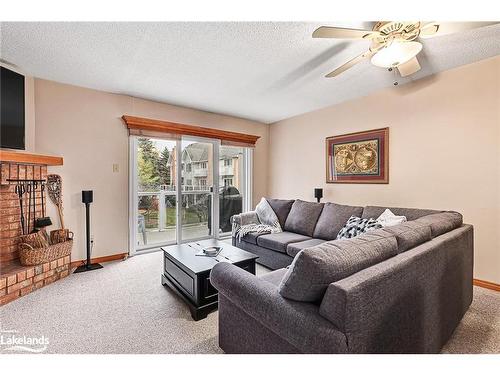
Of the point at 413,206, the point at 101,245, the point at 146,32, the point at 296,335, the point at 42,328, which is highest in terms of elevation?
the point at 146,32

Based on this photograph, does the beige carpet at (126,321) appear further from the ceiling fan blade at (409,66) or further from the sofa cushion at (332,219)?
the ceiling fan blade at (409,66)

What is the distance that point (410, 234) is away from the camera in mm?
1429

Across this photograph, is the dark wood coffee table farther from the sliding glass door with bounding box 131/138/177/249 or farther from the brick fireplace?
the sliding glass door with bounding box 131/138/177/249

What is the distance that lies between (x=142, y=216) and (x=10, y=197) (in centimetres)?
162

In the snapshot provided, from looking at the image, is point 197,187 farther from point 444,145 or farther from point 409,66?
point 444,145

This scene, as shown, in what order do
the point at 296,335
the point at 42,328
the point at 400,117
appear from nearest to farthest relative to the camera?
the point at 296,335
the point at 42,328
the point at 400,117

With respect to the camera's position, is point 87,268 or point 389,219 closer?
point 389,219

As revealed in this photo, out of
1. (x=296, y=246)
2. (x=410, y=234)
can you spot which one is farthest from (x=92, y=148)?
(x=410, y=234)

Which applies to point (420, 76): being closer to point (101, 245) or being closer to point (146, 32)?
point (146, 32)

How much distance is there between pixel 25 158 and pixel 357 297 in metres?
3.29
